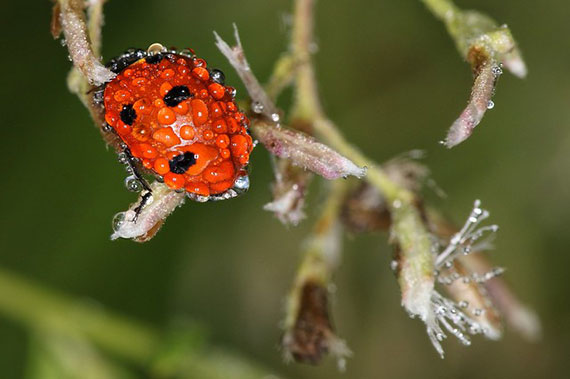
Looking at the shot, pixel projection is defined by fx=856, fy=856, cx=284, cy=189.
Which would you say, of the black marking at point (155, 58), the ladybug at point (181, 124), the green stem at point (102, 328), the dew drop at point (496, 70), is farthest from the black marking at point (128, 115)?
the green stem at point (102, 328)

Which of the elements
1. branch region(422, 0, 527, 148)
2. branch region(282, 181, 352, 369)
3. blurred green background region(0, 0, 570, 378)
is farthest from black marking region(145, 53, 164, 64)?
blurred green background region(0, 0, 570, 378)

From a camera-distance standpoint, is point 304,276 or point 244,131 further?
point 304,276

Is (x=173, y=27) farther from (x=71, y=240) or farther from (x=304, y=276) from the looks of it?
(x=304, y=276)

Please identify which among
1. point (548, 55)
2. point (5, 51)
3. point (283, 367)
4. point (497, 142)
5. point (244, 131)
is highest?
point (548, 55)

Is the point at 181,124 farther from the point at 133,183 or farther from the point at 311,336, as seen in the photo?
the point at 311,336

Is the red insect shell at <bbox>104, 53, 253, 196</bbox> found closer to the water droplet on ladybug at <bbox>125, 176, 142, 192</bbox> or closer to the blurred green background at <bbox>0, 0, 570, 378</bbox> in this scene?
the water droplet on ladybug at <bbox>125, 176, 142, 192</bbox>

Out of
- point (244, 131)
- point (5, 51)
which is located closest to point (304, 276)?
point (244, 131)

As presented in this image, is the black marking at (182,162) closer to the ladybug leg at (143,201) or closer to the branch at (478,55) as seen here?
the ladybug leg at (143,201)

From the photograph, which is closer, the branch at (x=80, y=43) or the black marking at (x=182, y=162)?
the black marking at (x=182, y=162)
